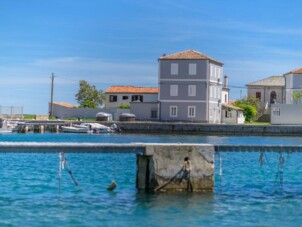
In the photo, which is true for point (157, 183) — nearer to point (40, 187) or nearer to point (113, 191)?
point (113, 191)

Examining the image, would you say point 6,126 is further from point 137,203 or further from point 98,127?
point 137,203

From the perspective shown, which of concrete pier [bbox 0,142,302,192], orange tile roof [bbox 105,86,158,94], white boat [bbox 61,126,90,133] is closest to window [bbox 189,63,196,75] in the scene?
orange tile roof [bbox 105,86,158,94]

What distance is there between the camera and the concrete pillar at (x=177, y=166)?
82.5ft

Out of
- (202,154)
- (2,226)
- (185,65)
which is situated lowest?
(2,226)

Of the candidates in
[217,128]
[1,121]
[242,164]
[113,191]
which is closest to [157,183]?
[113,191]

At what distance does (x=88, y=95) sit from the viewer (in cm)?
12825

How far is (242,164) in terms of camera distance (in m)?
47.3

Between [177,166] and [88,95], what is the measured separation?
104137 millimetres

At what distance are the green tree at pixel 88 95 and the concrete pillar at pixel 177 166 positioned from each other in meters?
102

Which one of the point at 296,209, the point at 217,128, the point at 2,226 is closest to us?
the point at 2,226

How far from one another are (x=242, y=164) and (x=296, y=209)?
896 inches

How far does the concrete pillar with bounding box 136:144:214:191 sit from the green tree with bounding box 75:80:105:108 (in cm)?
10226

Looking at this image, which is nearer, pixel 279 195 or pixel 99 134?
pixel 279 195

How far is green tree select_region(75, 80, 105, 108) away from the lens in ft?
421
